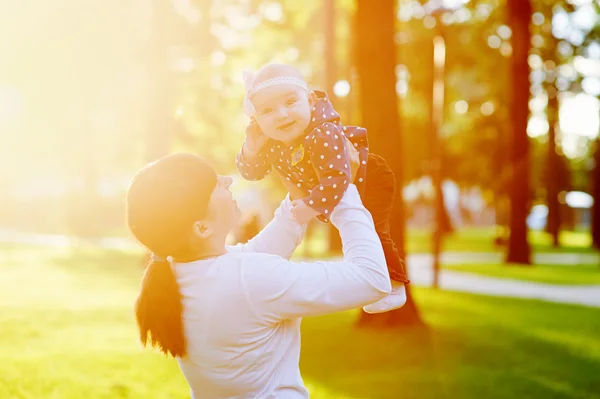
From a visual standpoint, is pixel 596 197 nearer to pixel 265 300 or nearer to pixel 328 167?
pixel 328 167

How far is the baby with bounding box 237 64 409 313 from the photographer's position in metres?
2.65

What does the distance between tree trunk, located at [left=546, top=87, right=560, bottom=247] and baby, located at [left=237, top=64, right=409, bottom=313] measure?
33043 mm

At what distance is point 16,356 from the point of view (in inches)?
348

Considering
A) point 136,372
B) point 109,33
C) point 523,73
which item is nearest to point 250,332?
point 136,372

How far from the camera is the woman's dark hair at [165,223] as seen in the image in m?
2.52

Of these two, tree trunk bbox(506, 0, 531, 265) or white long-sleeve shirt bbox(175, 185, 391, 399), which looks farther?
Result: tree trunk bbox(506, 0, 531, 265)

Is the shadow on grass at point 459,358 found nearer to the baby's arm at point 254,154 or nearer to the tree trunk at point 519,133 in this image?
the baby's arm at point 254,154

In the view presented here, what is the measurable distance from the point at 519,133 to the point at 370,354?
15658 mm

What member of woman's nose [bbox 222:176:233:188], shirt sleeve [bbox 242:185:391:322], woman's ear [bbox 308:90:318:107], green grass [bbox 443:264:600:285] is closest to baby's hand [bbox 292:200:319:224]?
shirt sleeve [bbox 242:185:391:322]

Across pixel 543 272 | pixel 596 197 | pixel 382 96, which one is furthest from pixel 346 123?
pixel 596 197

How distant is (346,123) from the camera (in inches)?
835

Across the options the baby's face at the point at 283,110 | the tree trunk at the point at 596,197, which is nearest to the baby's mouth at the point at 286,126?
the baby's face at the point at 283,110

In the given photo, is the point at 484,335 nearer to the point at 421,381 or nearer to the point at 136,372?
the point at 421,381

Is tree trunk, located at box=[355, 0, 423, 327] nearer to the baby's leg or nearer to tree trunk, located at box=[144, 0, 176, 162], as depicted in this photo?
the baby's leg
